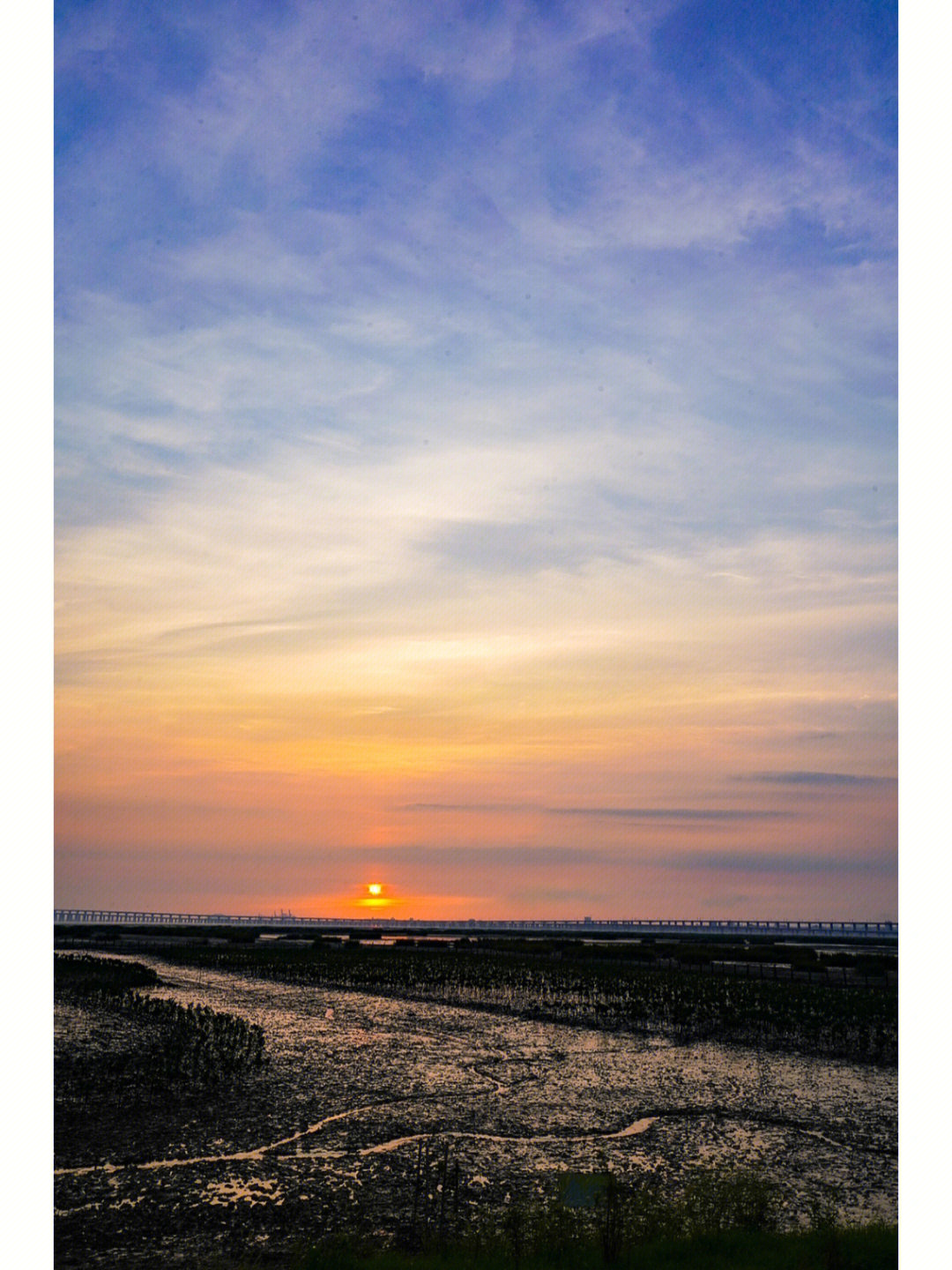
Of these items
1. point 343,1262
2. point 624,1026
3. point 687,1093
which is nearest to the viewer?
point 343,1262

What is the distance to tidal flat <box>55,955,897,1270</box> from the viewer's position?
12344mm

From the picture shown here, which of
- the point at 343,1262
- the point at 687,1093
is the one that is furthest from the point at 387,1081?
the point at 343,1262

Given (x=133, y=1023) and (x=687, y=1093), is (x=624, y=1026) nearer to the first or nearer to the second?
(x=687, y=1093)

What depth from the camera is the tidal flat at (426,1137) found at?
40.5ft

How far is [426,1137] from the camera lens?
16.6 meters
